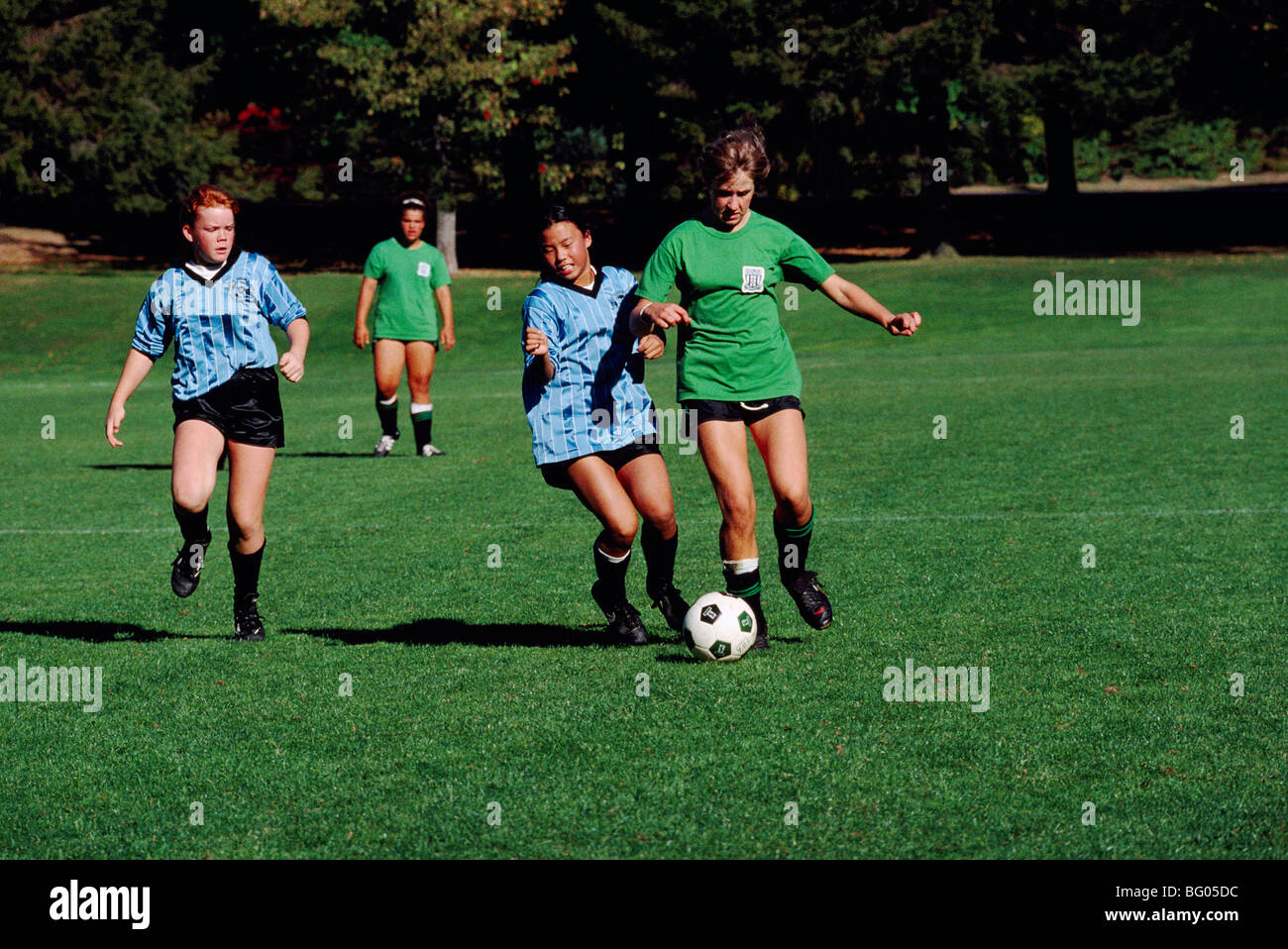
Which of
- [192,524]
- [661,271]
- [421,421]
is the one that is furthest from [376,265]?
[661,271]

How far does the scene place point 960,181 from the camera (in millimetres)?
43812

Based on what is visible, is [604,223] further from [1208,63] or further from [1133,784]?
[1133,784]

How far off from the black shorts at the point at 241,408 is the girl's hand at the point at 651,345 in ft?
6.09

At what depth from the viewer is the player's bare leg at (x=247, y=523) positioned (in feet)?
23.8

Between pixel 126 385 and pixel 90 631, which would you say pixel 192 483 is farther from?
pixel 90 631

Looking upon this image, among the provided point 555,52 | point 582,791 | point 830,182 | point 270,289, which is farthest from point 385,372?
point 830,182

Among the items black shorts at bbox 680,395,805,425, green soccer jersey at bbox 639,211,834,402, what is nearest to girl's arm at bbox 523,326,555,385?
green soccer jersey at bbox 639,211,834,402

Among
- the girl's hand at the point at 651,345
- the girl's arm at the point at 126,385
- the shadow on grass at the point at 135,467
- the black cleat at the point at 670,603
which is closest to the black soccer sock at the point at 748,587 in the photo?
the black cleat at the point at 670,603

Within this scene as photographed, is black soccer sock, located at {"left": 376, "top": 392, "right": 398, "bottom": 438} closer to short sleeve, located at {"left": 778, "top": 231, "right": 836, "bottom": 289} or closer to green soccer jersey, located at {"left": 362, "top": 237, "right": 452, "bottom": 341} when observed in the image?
green soccer jersey, located at {"left": 362, "top": 237, "right": 452, "bottom": 341}

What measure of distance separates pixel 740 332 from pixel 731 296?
159 millimetres

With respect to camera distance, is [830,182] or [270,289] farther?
[830,182]

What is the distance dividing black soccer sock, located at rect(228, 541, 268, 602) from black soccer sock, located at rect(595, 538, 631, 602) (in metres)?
1.62

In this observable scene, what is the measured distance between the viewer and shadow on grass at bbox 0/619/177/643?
7566 mm

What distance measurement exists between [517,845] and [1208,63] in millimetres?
42934
